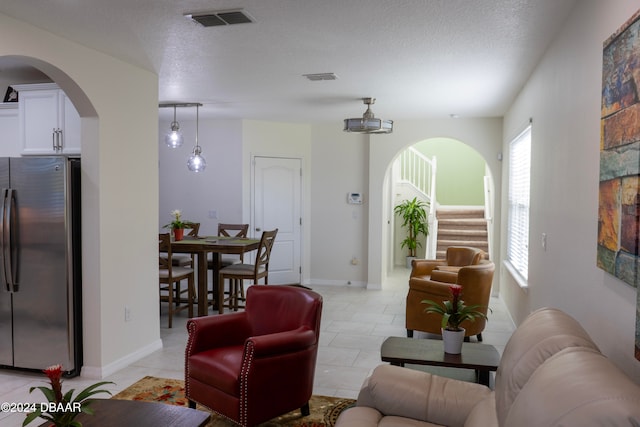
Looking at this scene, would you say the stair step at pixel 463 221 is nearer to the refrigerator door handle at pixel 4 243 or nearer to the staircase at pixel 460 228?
the staircase at pixel 460 228

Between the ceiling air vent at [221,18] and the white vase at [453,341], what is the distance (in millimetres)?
2334

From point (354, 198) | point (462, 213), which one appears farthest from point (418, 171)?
point (354, 198)

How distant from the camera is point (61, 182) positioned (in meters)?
3.94

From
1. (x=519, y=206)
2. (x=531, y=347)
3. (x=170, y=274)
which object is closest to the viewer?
(x=531, y=347)

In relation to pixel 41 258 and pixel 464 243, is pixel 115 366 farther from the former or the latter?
pixel 464 243

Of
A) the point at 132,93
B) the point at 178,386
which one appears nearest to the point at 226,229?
the point at 132,93

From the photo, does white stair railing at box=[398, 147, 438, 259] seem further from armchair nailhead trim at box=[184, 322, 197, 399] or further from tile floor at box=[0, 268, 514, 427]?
armchair nailhead trim at box=[184, 322, 197, 399]

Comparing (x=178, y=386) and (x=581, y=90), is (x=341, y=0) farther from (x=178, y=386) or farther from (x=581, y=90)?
(x=178, y=386)

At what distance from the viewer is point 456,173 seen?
11086mm

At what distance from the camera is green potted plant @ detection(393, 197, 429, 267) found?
33.1 ft

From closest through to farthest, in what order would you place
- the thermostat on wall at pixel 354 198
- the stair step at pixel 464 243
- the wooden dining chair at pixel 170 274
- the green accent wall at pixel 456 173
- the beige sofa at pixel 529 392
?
the beige sofa at pixel 529 392 < the wooden dining chair at pixel 170 274 < the thermostat on wall at pixel 354 198 < the stair step at pixel 464 243 < the green accent wall at pixel 456 173

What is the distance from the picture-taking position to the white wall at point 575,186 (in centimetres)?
221

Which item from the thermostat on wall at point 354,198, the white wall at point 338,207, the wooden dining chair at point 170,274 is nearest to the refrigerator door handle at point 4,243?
the wooden dining chair at point 170,274

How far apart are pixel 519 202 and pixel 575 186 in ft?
9.06
